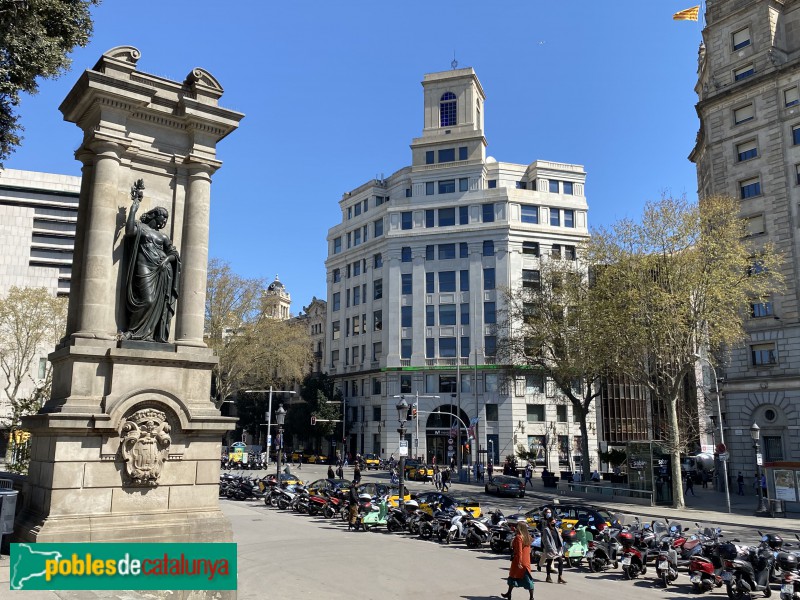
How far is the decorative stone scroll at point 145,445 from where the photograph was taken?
10398 millimetres

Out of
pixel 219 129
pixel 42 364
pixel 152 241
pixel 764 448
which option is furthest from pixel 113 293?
pixel 42 364

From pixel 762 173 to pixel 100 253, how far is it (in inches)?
1623

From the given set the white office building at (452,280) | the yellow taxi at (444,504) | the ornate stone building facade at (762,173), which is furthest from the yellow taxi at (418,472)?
the yellow taxi at (444,504)

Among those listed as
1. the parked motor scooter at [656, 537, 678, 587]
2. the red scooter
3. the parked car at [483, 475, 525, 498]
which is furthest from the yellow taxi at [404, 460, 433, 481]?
the parked motor scooter at [656, 537, 678, 587]

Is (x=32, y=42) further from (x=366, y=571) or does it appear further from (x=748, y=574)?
(x=748, y=574)

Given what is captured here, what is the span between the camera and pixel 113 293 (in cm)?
1107

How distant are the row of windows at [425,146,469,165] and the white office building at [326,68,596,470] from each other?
0.39ft

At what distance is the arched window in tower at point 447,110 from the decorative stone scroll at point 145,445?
205ft

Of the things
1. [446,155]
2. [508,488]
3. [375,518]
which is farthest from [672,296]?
[446,155]

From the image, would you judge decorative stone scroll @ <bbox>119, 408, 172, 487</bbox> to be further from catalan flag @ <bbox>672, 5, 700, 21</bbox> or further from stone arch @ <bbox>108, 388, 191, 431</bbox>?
catalan flag @ <bbox>672, 5, 700, 21</bbox>

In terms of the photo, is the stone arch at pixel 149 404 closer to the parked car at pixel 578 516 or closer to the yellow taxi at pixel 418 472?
the parked car at pixel 578 516

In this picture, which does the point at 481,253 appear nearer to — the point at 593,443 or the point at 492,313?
the point at 492,313

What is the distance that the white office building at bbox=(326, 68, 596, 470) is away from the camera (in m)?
61.7

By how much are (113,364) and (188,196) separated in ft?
11.0
